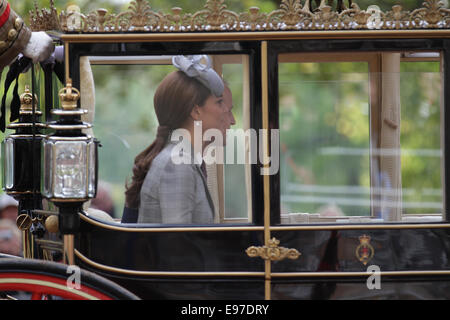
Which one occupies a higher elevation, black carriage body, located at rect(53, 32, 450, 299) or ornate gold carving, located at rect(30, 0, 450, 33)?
ornate gold carving, located at rect(30, 0, 450, 33)

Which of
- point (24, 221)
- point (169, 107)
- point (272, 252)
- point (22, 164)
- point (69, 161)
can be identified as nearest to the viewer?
point (69, 161)

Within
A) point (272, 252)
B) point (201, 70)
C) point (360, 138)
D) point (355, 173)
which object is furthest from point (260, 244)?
point (201, 70)

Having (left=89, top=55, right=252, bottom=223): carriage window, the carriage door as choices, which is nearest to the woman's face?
(left=89, top=55, right=252, bottom=223): carriage window

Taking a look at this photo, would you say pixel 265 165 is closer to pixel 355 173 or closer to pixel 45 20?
pixel 355 173

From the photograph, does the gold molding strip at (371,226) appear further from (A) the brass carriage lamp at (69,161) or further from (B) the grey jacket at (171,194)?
(A) the brass carriage lamp at (69,161)

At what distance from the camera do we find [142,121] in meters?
2.85

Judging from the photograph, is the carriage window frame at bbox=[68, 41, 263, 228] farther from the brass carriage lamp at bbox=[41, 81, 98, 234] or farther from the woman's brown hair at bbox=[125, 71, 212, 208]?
the brass carriage lamp at bbox=[41, 81, 98, 234]

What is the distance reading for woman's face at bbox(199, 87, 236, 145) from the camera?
2805mm

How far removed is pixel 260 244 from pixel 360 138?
715 mm

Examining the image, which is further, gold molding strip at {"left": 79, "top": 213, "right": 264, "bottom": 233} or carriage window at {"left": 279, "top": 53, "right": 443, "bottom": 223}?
carriage window at {"left": 279, "top": 53, "right": 443, "bottom": 223}

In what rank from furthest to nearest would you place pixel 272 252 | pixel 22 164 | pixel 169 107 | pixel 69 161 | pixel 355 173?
1. pixel 22 164
2. pixel 355 173
3. pixel 169 107
4. pixel 272 252
5. pixel 69 161

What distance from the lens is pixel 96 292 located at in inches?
102

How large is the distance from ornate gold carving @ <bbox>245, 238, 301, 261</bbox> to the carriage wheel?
0.55m

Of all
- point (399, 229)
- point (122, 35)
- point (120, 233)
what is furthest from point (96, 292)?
point (399, 229)
